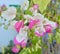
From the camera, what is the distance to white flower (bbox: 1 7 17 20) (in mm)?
596

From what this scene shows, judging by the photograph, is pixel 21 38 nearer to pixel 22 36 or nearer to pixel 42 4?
pixel 22 36

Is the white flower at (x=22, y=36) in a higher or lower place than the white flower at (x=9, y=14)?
lower

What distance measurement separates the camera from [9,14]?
0.60 meters

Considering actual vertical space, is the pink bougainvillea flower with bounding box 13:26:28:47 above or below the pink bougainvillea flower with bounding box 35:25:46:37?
below

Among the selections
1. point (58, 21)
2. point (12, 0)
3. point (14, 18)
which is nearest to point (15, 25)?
point (14, 18)

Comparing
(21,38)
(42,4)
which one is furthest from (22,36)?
(42,4)

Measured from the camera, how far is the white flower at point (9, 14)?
60 cm

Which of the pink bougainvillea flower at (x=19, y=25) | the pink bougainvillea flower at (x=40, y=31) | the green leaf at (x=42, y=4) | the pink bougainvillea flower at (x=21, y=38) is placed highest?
the green leaf at (x=42, y=4)

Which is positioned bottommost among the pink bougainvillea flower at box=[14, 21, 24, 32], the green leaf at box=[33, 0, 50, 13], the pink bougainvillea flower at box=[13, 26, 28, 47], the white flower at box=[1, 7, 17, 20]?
the pink bougainvillea flower at box=[13, 26, 28, 47]

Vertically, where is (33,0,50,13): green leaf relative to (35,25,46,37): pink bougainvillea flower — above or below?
above

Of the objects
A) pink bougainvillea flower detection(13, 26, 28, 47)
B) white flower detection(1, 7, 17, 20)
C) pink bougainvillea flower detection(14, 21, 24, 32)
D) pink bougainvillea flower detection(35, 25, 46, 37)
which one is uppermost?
white flower detection(1, 7, 17, 20)

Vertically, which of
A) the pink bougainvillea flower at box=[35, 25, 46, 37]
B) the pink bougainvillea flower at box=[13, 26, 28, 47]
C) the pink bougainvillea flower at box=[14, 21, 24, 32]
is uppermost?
the pink bougainvillea flower at box=[14, 21, 24, 32]

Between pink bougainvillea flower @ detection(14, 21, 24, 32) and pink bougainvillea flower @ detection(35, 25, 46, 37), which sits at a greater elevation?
pink bougainvillea flower @ detection(14, 21, 24, 32)

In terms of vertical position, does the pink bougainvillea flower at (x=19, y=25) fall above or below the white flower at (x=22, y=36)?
above
